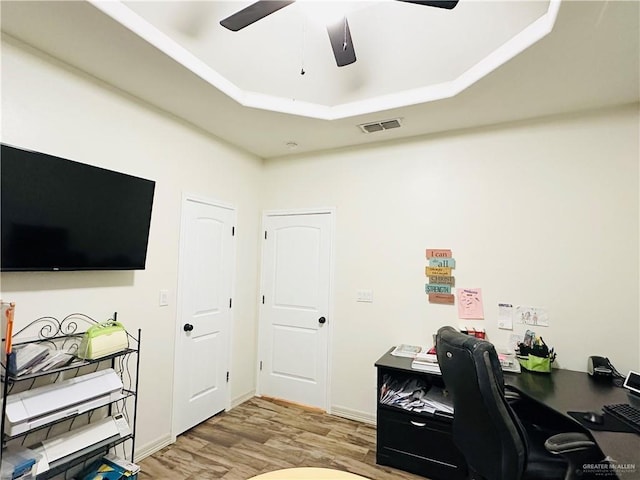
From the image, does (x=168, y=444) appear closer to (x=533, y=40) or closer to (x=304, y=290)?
(x=304, y=290)

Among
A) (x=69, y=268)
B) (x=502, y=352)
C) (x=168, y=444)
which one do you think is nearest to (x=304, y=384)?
(x=168, y=444)

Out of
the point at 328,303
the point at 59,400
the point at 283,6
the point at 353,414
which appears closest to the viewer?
the point at 283,6

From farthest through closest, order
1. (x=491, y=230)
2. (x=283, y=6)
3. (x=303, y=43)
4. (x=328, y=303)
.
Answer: (x=328, y=303), (x=491, y=230), (x=303, y=43), (x=283, y=6)

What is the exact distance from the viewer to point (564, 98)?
2428 millimetres

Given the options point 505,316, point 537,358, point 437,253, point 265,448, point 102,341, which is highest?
point 437,253

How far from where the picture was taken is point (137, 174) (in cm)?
256

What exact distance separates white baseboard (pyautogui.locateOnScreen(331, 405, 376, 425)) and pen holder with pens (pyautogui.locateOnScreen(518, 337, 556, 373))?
57.7 inches

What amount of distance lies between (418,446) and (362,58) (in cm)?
281

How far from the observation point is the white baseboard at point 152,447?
2527 mm

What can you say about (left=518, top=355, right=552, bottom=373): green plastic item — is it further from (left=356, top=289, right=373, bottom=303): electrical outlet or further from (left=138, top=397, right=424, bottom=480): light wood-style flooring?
(left=356, top=289, right=373, bottom=303): electrical outlet

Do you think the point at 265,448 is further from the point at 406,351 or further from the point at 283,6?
the point at 283,6

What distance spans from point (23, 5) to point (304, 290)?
2913mm

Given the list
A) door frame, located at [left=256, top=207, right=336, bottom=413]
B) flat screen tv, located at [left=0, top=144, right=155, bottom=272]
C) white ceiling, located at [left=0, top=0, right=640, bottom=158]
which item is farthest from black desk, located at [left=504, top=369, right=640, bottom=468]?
flat screen tv, located at [left=0, top=144, right=155, bottom=272]

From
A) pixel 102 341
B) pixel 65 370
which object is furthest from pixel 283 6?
pixel 65 370
